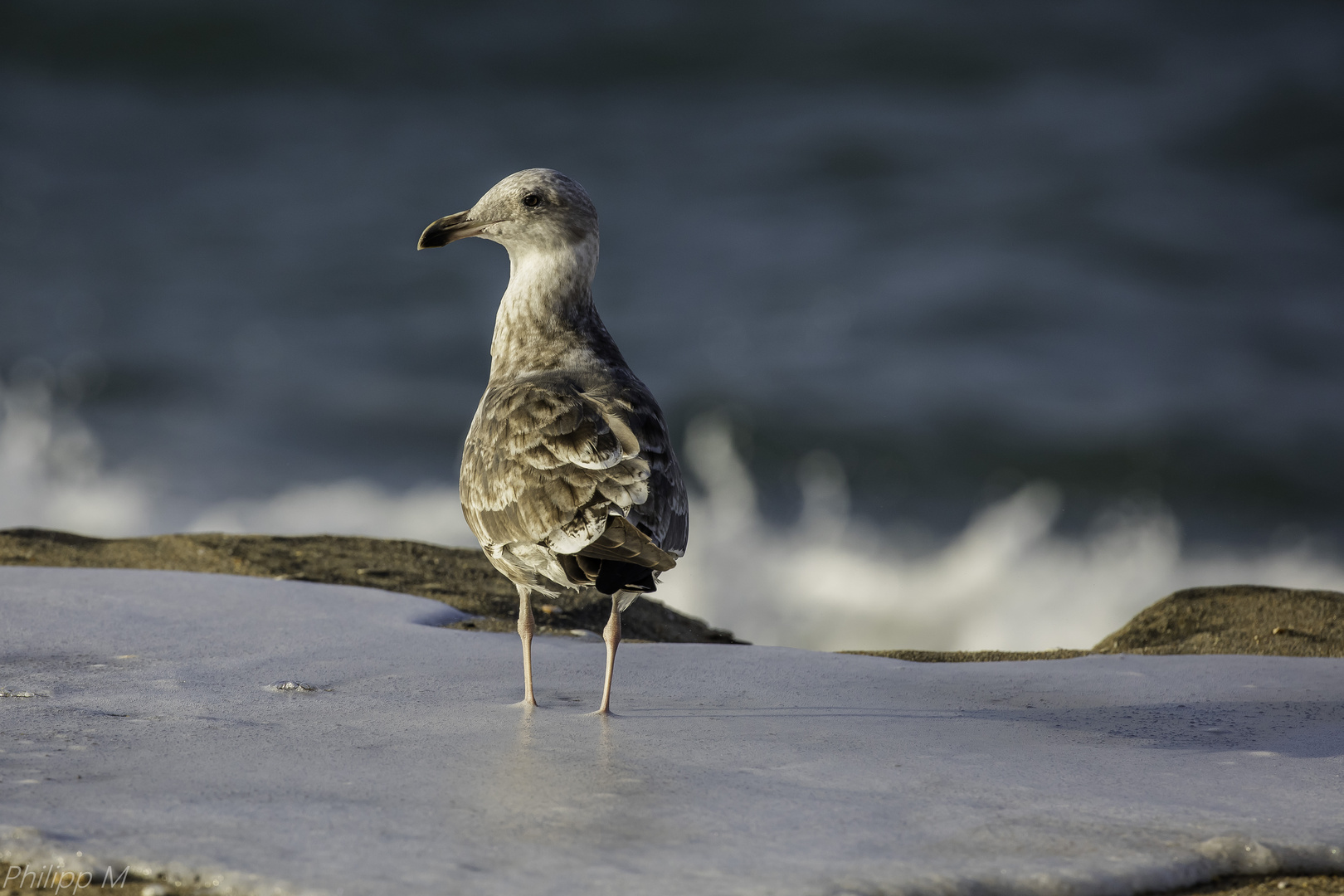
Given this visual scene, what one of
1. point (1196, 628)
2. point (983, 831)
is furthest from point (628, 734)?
point (1196, 628)

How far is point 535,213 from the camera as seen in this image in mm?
5168

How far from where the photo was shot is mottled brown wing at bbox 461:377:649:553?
4.18 meters

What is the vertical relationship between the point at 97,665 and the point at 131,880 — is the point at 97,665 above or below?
above

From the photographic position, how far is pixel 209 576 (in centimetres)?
672

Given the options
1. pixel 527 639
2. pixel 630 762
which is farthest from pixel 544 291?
pixel 630 762

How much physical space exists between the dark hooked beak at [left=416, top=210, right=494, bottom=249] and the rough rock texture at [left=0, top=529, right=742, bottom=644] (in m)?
2.32

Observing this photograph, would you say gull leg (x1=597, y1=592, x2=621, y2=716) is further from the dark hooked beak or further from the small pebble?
the dark hooked beak

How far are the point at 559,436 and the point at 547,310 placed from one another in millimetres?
1004

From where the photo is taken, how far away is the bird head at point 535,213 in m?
5.16

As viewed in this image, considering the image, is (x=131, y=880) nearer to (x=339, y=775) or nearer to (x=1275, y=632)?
(x=339, y=775)

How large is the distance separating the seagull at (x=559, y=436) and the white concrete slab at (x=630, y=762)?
0.60m

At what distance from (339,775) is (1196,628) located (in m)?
5.80

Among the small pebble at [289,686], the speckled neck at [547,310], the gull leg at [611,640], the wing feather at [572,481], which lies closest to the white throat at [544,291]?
the speckled neck at [547,310]

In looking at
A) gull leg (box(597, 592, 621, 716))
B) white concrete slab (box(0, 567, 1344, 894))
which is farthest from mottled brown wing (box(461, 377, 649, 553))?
white concrete slab (box(0, 567, 1344, 894))
